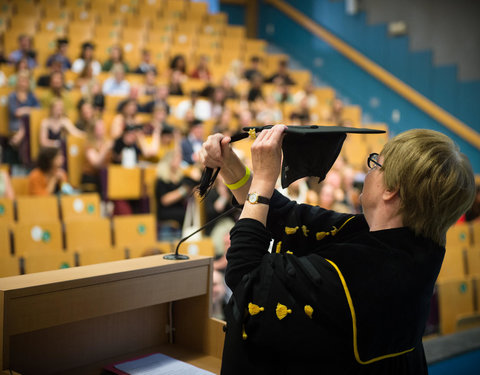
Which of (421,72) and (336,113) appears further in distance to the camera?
(421,72)

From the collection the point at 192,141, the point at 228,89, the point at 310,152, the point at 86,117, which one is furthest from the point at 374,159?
the point at 228,89

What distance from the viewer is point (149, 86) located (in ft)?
15.8

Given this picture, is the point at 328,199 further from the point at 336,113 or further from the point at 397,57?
the point at 397,57

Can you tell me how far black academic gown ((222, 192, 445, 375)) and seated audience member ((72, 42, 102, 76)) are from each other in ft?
14.3

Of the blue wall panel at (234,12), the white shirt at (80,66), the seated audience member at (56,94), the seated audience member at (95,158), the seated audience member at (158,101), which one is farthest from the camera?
the blue wall panel at (234,12)

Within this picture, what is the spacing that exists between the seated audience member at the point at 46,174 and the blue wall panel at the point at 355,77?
3.75 meters

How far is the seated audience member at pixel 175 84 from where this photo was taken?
4.98 m

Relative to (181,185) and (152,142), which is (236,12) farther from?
(181,185)

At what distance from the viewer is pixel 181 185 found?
3.42 meters

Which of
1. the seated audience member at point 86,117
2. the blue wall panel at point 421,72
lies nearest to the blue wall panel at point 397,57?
the blue wall panel at point 421,72

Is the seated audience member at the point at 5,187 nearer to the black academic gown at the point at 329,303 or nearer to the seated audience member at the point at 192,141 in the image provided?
the seated audience member at the point at 192,141

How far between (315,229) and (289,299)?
239 millimetres

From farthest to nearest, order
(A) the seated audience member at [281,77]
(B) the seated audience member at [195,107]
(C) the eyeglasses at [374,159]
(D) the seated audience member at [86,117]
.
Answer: (A) the seated audience member at [281,77], (B) the seated audience member at [195,107], (D) the seated audience member at [86,117], (C) the eyeglasses at [374,159]

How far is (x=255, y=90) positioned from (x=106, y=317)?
168 inches
